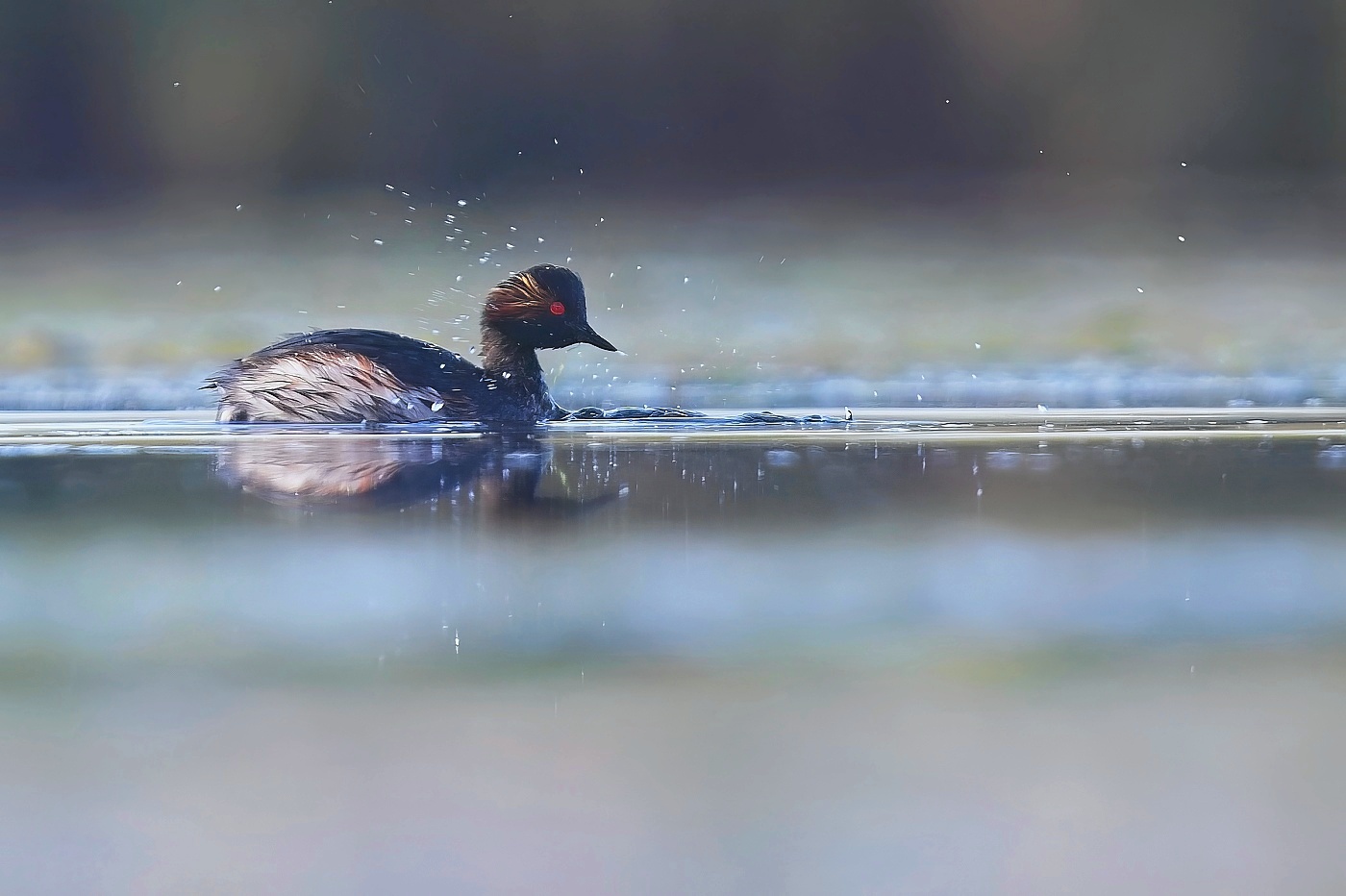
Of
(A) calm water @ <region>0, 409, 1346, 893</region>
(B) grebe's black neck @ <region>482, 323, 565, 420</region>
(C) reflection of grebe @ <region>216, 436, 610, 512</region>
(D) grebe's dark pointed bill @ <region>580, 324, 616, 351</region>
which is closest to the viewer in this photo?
(A) calm water @ <region>0, 409, 1346, 893</region>

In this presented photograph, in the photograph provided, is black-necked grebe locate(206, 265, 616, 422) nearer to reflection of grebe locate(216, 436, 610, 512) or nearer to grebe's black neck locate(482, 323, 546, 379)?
grebe's black neck locate(482, 323, 546, 379)

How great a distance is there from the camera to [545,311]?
5250mm

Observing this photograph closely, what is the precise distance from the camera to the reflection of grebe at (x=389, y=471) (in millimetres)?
2234

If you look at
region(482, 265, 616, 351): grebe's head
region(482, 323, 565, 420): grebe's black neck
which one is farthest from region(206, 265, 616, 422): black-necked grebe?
region(482, 265, 616, 351): grebe's head

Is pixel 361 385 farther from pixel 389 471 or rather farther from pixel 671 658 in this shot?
pixel 671 658

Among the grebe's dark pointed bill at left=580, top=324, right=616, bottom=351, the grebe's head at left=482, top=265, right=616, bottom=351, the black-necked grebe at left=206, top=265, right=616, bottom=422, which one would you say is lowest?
the black-necked grebe at left=206, top=265, right=616, bottom=422

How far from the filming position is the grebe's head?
5.23 m

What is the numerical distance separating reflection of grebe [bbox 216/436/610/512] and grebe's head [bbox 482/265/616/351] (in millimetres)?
1485

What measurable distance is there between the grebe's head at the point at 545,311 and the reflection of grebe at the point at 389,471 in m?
1.48

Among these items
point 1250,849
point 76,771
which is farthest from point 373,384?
point 1250,849

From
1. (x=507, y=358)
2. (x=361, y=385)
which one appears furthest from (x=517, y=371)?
(x=361, y=385)

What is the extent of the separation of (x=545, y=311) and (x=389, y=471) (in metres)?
2.60

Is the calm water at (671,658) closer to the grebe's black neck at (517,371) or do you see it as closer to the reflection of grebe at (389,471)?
the reflection of grebe at (389,471)

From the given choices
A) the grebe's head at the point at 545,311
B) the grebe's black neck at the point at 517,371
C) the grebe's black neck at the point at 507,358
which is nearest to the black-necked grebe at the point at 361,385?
the grebe's black neck at the point at 517,371
